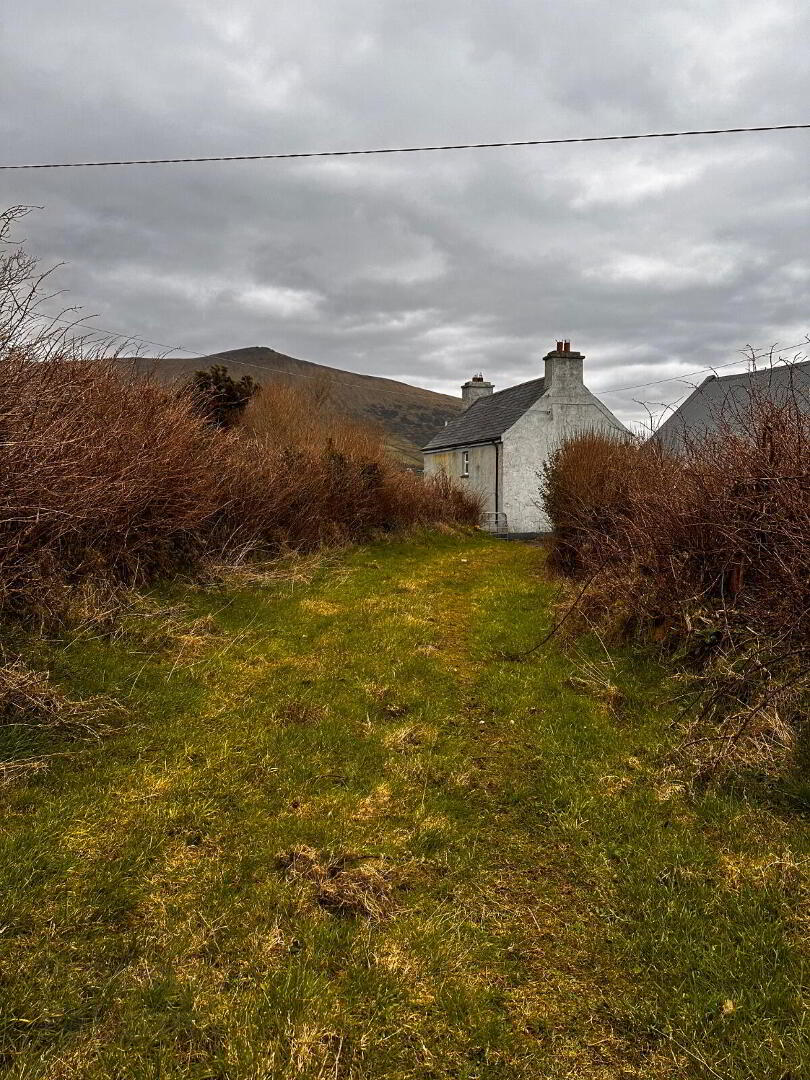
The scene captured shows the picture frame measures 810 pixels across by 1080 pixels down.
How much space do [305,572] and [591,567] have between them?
484 cm

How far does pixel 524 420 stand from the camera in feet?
82.5

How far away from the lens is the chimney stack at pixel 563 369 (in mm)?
25469

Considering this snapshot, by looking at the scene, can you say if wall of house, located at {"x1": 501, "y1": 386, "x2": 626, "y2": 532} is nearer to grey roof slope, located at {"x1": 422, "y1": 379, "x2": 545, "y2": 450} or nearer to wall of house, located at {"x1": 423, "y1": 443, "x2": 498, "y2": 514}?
grey roof slope, located at {"x1": 422, "y1": 379, "x2": 545, "y2": 450}

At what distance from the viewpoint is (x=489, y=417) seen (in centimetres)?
2841

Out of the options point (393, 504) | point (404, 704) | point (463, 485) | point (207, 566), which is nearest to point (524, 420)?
point (463, 485)

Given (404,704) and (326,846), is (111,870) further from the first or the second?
(404,704)

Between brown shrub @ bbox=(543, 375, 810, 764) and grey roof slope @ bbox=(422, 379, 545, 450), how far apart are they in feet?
59.4

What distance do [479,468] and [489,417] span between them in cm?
278

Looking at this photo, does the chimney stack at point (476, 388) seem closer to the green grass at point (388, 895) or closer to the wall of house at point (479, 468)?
the wall of house at point (479, 468)

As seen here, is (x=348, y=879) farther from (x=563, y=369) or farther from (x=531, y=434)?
(x=563, y=369)

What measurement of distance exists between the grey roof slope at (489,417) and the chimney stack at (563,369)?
558 millimetres

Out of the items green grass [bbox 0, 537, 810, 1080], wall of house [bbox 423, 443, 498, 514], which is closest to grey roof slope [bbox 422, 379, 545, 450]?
wall of house [bbox 423, 443, 498, 514]

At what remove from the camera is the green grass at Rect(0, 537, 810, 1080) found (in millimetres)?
2076

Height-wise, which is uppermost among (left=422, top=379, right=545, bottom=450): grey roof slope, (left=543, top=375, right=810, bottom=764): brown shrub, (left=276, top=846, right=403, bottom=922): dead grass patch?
(left=422, top=379, right=545, bottom=450): grey roof slope
